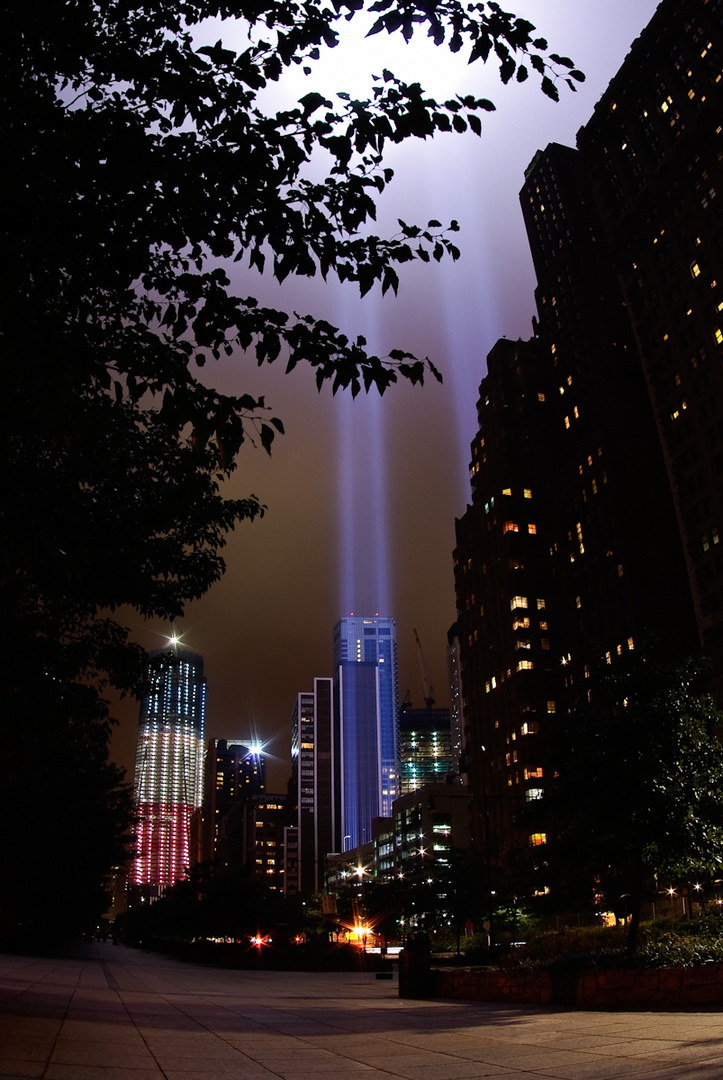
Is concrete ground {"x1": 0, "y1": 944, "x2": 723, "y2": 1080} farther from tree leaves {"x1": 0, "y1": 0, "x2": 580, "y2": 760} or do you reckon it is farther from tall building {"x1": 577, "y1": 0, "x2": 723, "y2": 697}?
tall building {"x1": 577, "y1": 0, "x2": 723, "y2": 697}

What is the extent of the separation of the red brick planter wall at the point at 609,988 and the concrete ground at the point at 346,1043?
695 mm

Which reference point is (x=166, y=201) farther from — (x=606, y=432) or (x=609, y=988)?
(x=606, y=432)

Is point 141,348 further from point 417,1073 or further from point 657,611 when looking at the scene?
point 657,611

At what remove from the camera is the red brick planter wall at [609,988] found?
42.9 ft

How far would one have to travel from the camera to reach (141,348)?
658cm

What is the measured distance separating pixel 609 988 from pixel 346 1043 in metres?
6.72

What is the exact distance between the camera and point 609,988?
14570 millimetres

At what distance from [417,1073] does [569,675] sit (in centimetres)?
11568

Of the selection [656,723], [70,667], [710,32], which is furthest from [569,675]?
[70,667]

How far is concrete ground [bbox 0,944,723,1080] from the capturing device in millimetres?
7629

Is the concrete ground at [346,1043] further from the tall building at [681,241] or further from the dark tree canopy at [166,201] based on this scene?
the tall building at [681,241]

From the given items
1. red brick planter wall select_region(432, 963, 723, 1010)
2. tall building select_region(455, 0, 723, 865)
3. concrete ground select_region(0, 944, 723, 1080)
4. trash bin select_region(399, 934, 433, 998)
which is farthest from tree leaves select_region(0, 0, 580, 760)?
tall building select_region(455, 0, 723, 865)

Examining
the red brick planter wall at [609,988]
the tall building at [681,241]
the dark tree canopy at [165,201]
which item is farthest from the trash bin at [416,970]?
the tall building at [681,241]

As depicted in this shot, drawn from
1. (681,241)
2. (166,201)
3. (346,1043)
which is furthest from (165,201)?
(681,241)
